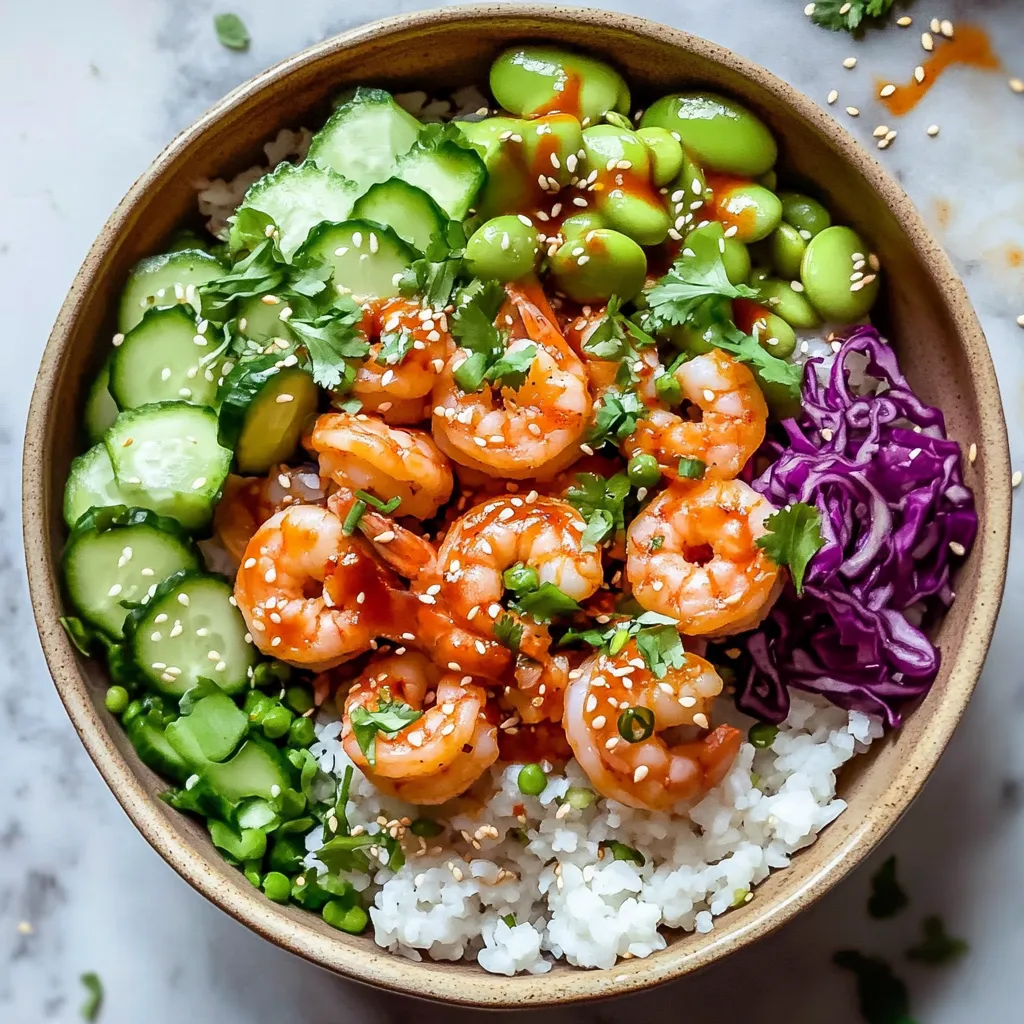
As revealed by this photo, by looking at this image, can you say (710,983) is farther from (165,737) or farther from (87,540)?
(87,540)

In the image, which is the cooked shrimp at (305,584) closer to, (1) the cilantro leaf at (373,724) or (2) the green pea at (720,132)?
(1) the cilantro leaf at (373,724)

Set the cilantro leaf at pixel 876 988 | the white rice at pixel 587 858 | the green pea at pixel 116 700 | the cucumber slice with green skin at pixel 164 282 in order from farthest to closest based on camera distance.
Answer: the cilantro leaf at pixel 876 988
the cucumber slice with green skin at pixel 164 282
the green pea at pixel 116 700
the white rice at pixel 587 858

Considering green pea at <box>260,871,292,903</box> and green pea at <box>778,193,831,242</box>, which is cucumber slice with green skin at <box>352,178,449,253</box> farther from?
green pea at <box>260,871,292,903</box>

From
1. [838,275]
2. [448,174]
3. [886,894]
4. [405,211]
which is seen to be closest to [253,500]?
[405,211]

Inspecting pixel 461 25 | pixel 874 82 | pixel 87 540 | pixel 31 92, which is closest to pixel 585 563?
pixel 87 540

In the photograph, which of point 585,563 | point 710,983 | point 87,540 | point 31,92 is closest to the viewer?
point 585,563

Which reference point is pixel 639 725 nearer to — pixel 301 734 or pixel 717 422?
pixel 717 422

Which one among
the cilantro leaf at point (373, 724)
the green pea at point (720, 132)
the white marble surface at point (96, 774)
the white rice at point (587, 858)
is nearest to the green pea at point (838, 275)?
the green pea at point (720, 132)

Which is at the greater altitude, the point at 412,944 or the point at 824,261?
the point at 824,261
